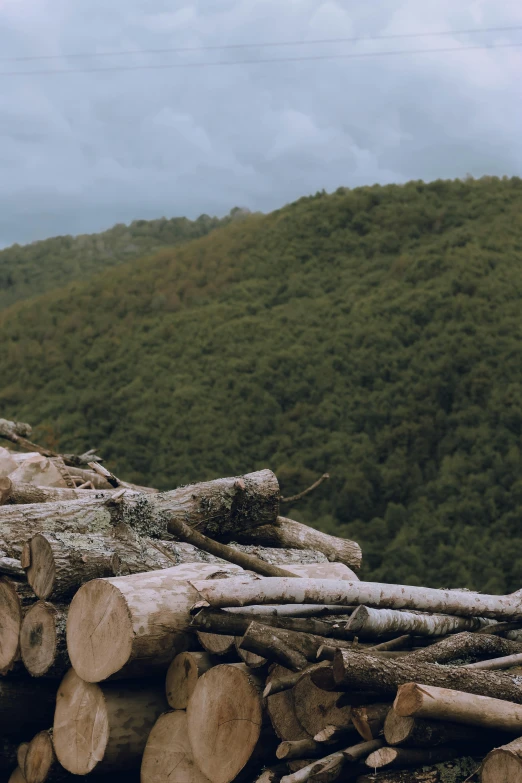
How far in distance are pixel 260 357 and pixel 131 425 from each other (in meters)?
7.51

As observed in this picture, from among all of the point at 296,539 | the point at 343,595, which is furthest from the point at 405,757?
the point at 296,539

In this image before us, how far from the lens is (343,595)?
4.01 metres

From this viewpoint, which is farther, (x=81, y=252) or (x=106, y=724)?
(x=81, y=252)

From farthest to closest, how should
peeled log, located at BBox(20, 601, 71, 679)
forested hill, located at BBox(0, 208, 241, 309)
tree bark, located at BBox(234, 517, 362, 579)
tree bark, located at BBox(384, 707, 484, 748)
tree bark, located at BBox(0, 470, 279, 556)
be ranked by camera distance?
forested hill, located at BBox(0, 208, 241, 309) → tree bark, located at BBox(234, 517, 362, 579) → tree bark, located at BBox(0, 470, 279, 556) → peeled log, located at BBox(20, 601, 71, 679) → tree bark, located at BBox(384, 707, 484, 748)

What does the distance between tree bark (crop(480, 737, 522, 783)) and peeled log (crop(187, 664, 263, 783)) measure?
872mm

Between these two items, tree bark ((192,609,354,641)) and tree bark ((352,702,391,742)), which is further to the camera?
tree bark ((192,609,354,641))

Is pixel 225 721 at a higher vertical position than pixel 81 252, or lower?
lower

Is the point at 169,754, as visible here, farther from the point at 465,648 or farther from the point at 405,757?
the point at 465,648

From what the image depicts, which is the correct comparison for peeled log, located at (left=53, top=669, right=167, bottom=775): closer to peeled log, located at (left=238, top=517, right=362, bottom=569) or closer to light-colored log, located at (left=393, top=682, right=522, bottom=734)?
light-colored log, located at (left=393, top=682, right=522, bottom=734)

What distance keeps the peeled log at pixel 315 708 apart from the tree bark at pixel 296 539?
2.45 meters

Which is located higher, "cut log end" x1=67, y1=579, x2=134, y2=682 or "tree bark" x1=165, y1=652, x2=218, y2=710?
"cut log end" x1=67, y1=579, x2=134, y2=682

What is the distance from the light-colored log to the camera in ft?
10.1

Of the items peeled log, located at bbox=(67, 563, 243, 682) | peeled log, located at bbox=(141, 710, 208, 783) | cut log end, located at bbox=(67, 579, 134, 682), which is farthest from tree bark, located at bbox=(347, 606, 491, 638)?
cut log end, located at bbox=(67, 579, 134, 682)

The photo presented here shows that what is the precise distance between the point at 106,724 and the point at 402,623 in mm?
1327
